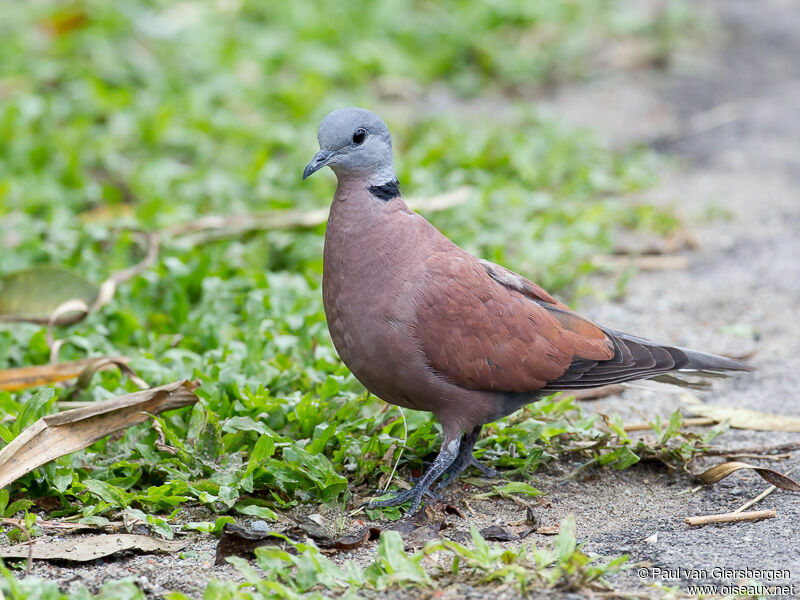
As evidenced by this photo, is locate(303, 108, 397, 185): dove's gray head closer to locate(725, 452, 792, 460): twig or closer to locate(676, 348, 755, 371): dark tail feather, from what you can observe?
locate(676, 348, 755, 371): dark tail feather

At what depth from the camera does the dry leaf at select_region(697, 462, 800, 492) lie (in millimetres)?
3584

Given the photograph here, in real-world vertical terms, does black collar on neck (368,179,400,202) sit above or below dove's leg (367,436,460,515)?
above

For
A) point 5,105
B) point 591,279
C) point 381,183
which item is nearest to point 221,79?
point 5,105

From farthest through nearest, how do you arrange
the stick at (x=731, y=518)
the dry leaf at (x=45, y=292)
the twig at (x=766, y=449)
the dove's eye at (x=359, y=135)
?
the dry leaf at (x=45, y=292)
the twig at (x=766, y=449)
the dove's eye at (x=359, y=135)
the stick at (x=731, y=518)

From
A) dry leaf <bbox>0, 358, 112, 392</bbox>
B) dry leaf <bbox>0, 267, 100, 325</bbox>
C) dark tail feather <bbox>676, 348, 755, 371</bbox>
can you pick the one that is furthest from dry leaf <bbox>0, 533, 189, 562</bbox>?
dark tail feather <bbox>676, 348, 755, 371</bbox>

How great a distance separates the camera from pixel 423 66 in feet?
27.3

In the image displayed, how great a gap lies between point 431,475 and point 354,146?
1.17 m

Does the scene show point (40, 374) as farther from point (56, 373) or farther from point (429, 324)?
point (429, 324)

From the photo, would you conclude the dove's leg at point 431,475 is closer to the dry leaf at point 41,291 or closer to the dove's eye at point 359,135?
the dove's eye at point 359,135

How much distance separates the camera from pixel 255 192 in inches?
247

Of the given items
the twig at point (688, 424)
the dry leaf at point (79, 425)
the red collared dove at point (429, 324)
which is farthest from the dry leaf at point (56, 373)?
the twig at point (688, 424)

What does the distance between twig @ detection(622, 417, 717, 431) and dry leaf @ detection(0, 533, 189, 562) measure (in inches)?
72.1

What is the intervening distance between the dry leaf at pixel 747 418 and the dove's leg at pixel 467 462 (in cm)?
102

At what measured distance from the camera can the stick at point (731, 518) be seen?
11.1 feet
